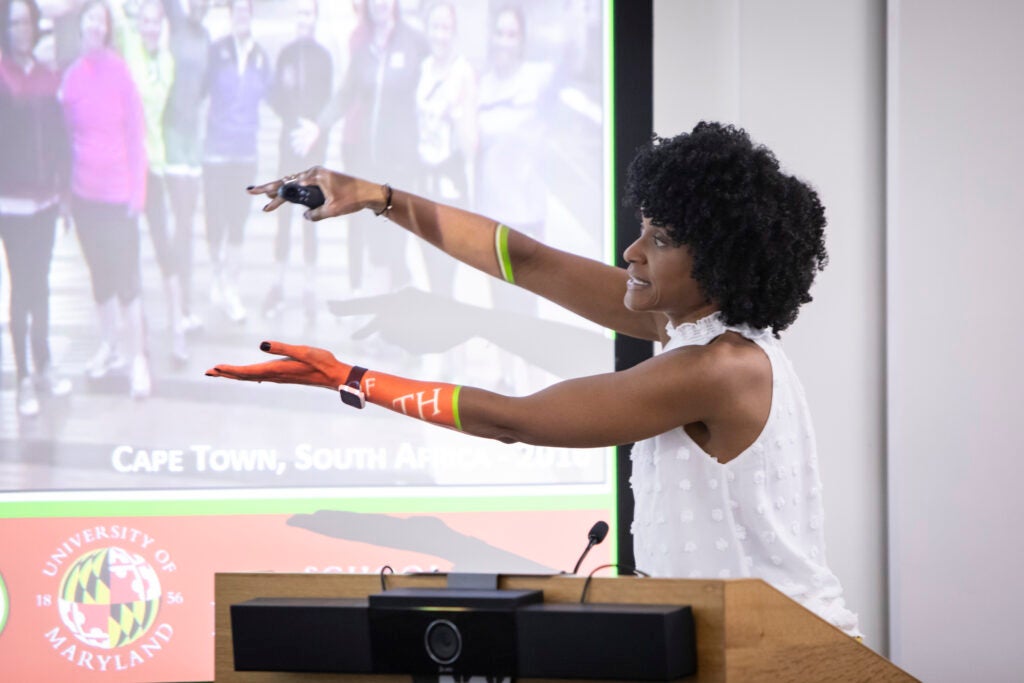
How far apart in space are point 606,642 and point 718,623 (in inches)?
5.0

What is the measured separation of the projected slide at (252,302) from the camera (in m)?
2.77

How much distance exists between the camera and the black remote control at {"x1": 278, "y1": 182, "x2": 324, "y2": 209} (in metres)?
2.06

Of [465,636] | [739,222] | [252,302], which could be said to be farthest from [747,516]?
[252,302]

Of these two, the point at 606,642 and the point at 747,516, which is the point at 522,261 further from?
the point at 606,642

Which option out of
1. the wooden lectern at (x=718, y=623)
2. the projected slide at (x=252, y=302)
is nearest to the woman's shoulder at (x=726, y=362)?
the wooden lectern at (x=718, y=623)

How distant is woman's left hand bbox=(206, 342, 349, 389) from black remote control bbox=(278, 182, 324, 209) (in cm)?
43

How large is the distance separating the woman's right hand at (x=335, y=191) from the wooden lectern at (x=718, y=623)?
2.65 feet

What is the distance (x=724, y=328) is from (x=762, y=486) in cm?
26

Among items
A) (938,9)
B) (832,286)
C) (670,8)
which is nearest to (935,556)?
(832,286)

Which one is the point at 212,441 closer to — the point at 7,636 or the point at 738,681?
the point at 7,636

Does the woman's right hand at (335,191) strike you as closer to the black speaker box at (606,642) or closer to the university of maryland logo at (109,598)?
the black speaker box at (606,642)

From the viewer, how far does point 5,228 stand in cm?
276

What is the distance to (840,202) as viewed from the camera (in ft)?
10.2

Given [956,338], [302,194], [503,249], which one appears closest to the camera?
[302,194]
